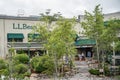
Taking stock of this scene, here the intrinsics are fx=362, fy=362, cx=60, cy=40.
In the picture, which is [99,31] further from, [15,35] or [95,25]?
[15,35]

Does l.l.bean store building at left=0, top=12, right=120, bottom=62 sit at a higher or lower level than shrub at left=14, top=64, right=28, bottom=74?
higher

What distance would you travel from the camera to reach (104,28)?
40594 mm

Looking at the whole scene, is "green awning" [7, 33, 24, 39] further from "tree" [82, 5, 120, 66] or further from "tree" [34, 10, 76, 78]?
"tree" [82, 5, 120, 66]

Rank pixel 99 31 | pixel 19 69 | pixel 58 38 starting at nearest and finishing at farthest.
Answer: pixel 19 69 < pixel 58 38 < pixel 99 31

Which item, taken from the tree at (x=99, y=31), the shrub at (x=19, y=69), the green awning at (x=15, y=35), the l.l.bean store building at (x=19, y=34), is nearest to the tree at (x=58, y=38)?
the tree at (x=99, y=31)

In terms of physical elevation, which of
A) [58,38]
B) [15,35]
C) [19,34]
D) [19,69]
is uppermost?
[19,34]

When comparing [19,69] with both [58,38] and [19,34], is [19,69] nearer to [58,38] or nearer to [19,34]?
[58,38]

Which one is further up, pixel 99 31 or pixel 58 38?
pixel 99 31

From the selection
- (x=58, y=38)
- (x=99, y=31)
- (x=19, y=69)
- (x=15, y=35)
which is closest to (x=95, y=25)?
(x=99, y=31)

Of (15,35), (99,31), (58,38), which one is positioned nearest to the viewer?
(58,38)

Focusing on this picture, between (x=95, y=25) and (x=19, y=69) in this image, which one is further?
(x=95, y=25)

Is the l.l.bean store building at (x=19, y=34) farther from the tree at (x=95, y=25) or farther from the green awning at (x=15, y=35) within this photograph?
the tree at (x=95, y=25)

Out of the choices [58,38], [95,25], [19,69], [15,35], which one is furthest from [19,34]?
[19,69]

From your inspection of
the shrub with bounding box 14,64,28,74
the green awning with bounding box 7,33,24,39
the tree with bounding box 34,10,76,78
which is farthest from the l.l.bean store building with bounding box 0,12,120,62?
the shrub with bounding box 14,64,28,74
